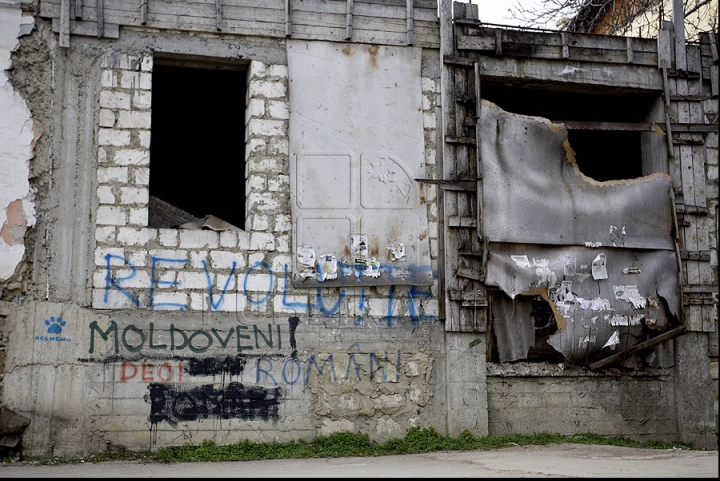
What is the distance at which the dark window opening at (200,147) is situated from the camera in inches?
411

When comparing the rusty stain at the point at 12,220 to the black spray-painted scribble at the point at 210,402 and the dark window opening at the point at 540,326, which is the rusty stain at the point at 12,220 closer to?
the black spray-painted scribble at the point at 210,402

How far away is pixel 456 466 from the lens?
689 centimetres

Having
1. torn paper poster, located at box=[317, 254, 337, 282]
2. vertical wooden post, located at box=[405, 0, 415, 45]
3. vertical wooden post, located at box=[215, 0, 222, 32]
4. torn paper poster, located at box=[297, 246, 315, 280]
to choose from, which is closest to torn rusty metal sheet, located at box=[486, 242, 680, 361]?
torn paper poster, located at box=[317, 254, 337, 282]

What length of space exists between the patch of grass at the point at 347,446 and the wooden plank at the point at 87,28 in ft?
13.4

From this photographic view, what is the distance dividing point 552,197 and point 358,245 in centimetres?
224

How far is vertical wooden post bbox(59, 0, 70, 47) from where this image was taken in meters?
7.84

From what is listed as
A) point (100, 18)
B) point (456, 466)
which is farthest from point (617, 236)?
point (100, 18)

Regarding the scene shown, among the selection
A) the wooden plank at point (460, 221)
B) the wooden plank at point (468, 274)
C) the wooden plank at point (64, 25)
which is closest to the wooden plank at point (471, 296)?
the wooden plank at point (468, 274)

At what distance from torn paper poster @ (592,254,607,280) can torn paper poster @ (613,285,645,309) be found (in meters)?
0.21

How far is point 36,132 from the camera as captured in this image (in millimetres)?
7734

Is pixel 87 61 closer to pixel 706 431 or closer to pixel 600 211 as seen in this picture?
pixel 600 211

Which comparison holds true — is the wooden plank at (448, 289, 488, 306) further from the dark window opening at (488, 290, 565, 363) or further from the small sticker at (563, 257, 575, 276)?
the small sticker at (563, 257, 575, 276)

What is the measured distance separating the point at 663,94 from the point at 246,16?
488cm

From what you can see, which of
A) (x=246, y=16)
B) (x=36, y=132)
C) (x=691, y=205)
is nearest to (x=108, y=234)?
(x=36, y=132)
